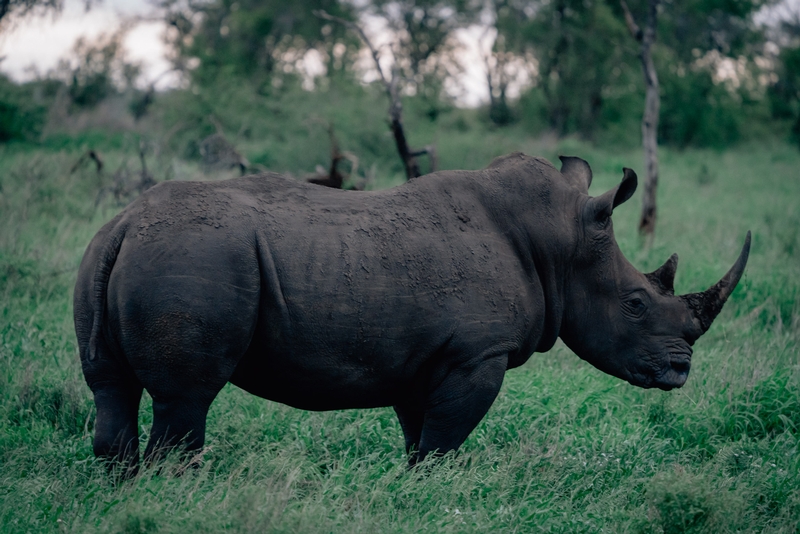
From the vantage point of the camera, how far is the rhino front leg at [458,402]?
3.84 m

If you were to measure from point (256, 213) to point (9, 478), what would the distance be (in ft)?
5.66

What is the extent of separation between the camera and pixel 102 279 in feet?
11.3

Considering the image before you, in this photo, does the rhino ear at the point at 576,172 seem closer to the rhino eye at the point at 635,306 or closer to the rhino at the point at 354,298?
the rhino at the point at 354,298

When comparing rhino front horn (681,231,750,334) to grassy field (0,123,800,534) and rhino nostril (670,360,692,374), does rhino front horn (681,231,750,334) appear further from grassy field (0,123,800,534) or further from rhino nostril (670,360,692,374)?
grassy field (0,123,800,534)

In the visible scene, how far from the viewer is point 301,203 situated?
3.74 metres

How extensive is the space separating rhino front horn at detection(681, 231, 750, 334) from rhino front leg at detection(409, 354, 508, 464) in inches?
51.0

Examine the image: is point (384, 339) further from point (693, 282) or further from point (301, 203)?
point (693, 282)

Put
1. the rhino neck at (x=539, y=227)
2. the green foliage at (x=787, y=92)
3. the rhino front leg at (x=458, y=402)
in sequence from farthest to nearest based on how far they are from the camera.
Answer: the green foliage at (x=787, y=92) → the rhino neck at (x=539, y=227) → the rhino front leg at (x=458, y=402)

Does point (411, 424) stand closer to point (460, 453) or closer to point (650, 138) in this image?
point (460, 453)

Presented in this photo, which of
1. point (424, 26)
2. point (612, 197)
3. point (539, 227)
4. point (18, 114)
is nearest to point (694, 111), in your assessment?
point (424, 26)

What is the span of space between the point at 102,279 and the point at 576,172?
2631 millimetres

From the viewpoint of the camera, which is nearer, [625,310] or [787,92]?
[625,310]

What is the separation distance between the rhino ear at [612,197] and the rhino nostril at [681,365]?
2.99 feet

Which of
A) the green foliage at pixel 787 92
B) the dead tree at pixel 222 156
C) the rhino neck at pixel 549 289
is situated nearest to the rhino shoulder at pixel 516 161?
the rhino neck at pixel 549 289
